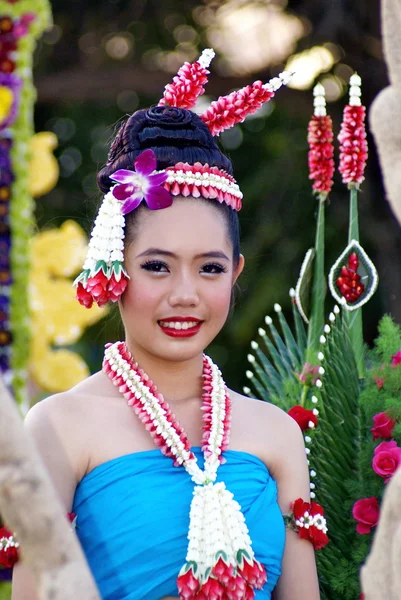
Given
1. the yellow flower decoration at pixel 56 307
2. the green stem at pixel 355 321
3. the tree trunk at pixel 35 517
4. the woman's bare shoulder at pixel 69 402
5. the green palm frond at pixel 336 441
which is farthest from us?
the yellow flower decoration at pixel 56 307

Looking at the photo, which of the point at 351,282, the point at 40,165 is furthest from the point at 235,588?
the point at 40,165

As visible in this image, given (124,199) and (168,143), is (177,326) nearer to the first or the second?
(124,199)

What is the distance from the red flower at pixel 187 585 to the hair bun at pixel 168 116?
895 millimetres

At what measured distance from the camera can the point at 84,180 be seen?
24.2 ft

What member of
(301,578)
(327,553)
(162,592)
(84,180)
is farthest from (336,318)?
(84,180)

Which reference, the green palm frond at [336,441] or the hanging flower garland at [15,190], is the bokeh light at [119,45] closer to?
the hanging flower garland at [15,190]

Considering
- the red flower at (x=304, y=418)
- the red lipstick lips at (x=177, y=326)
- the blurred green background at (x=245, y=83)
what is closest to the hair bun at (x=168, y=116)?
the red lipstick lips at (x=177, y=326)

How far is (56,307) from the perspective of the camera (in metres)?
4.68

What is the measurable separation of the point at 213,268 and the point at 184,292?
0.12 m

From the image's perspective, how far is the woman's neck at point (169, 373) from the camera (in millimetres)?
1996

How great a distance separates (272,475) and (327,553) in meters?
0.37

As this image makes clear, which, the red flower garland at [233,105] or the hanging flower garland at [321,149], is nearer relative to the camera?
the red flower garland at [233,105]

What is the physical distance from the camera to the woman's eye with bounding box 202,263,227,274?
1962 millimetres

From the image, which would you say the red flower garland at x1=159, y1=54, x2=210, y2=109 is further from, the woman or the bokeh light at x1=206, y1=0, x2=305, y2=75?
the bokeh light at x1=206, y1=0, x2=305, y2=75
